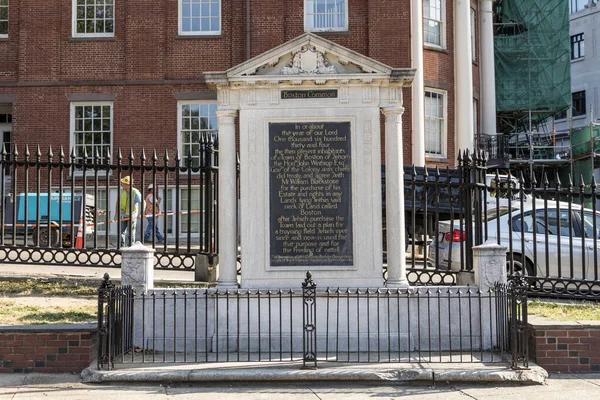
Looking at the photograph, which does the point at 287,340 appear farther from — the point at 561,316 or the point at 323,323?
the point at 561,316

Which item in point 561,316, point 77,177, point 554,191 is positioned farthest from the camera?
point 77,177

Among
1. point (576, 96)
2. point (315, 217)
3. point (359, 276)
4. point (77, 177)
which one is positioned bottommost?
point (359, 276)

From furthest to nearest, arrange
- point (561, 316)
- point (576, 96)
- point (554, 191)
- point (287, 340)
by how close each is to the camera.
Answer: point (576, 96), point (554, 191), point (561, 316), point (287, 340)

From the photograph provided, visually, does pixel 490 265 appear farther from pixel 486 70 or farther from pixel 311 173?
pixel 486 70

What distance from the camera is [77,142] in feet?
81.8

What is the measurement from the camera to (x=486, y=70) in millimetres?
30969

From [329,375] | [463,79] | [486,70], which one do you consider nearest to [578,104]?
[486,70]

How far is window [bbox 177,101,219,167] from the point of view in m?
24.8

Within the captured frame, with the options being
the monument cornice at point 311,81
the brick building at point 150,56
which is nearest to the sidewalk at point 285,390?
the monument cornice at point 311,81

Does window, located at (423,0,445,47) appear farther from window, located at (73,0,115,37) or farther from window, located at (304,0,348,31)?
window, located at (73,0,115,37)

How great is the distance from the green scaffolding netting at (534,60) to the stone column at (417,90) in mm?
11245

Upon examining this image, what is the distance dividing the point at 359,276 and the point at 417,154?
16.2m

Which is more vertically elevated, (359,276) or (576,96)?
(576,96)

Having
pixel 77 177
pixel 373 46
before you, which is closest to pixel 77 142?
pixel 77 177
